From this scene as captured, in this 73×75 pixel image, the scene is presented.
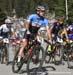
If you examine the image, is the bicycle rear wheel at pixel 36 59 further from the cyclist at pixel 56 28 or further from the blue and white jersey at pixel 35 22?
the cyclist at pixel 56 28

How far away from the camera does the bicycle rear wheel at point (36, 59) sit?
12.0m

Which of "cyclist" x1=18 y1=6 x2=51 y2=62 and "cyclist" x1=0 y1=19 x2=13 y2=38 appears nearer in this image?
"cyclist" x1=18 y1=6 x2=51 y2=62

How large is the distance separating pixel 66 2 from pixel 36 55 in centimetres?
4871

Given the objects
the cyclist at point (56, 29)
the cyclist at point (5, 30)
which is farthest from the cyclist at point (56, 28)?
the cyclist at point (5, 30)

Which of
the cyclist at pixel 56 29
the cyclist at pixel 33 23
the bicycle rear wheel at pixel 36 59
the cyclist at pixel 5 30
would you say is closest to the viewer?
the bicycle rear wheel at pixel 36 59

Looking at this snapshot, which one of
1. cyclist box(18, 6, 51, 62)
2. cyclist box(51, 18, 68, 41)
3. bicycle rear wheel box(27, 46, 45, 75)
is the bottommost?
bicycle rear wheel box(27, 46, 45, 75)

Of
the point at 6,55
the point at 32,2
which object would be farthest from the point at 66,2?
the point at 6,55

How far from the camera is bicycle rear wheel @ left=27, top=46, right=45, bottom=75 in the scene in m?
12.0

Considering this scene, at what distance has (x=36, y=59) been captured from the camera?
12203 millimetres

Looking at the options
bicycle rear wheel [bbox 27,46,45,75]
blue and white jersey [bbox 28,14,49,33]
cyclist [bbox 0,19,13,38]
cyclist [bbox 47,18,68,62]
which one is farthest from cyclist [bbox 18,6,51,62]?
cyclist [bbox 0,19,13,38]

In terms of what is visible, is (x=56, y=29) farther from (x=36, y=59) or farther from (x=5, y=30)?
(x=36, y=59)

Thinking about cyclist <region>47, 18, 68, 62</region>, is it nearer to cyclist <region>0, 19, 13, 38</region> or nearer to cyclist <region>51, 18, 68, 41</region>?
cyclist <region>51, 18, 68, 41</region>

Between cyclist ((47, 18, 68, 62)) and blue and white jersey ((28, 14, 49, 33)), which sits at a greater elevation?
blue and white jersey ((28, 14, 49, 33))

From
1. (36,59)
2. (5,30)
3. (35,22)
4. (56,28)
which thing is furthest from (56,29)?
(36,59)
